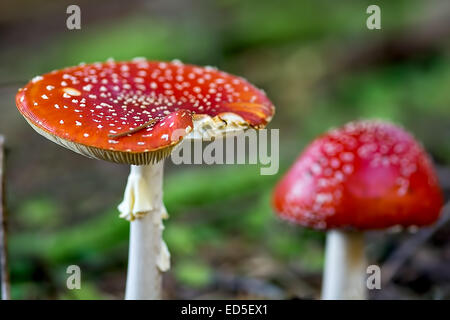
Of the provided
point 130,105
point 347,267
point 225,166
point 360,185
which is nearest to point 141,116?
point 130,105

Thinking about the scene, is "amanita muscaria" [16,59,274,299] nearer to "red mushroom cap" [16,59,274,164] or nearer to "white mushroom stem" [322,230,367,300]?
"red mushroom cap" [16,59,274,164]

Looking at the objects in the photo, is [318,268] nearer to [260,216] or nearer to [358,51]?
[260,216]

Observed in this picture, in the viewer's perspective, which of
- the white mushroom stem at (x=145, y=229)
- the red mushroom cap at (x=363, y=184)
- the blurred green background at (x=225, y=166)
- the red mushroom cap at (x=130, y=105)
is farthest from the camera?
the blurred green background at (x=225, y=166)

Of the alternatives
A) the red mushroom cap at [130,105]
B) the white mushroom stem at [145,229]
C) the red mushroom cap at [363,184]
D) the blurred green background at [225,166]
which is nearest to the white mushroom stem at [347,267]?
the red mushroom cap at [363,184]

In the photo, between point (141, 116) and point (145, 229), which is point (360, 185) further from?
point (141, 116)

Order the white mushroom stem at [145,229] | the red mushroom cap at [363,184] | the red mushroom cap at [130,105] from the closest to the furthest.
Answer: the red mushroom cap at [130,105] < the white mushroom stem at [145,229] < the red mushroom cap at [363,184]

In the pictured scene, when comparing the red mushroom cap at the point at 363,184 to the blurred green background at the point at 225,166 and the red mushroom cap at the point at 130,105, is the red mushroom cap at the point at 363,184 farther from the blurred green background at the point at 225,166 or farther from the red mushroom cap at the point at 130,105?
the blurred green background at the point at 225,166
